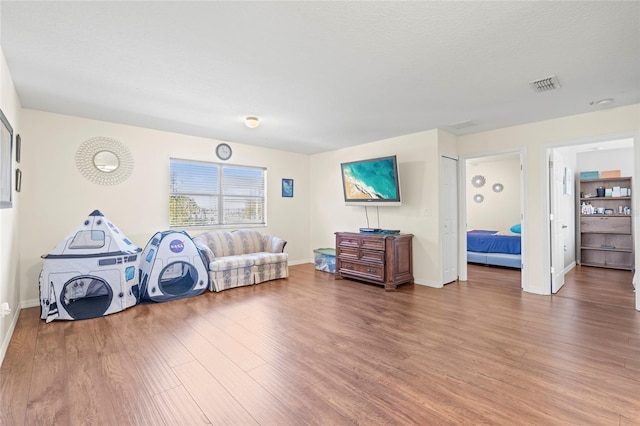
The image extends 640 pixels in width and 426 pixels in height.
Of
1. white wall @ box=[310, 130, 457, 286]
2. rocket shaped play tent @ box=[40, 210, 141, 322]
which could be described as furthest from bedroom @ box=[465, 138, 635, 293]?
rocket shaped play tent @ box=[40, 210, 141, 322]

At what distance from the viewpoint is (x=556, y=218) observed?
175 inches

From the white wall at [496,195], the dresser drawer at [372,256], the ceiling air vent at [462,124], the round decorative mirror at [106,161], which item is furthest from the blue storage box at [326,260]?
the white wall at [496,195]

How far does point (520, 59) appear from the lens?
8.18 feet

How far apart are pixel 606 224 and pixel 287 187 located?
6.41m

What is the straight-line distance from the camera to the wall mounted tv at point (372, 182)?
4.76 meters

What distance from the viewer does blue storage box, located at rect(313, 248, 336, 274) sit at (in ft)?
18.6

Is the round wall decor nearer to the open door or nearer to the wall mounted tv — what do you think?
the wall mounted tv

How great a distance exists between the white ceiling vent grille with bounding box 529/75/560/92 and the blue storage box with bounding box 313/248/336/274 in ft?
12.5

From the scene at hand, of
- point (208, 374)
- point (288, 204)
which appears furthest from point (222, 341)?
point (288, 204)

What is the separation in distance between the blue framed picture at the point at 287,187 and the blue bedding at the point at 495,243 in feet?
12.9

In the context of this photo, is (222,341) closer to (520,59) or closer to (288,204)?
(520,59)

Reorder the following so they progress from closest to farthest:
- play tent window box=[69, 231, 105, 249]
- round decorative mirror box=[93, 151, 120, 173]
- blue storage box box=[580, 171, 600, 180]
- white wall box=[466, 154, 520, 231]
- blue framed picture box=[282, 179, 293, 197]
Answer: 1. play tent window box=[69, 231, 105, 249]
2. round decorative mirror box=[93, 151, 120, 173]
3. blue storage box box=[580, 171, 600, 180]
4. blue framed picture box=[282, 179, 293, 197]
5. white wall box=[466, 154, 520, 231]

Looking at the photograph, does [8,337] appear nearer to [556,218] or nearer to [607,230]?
[556,218]

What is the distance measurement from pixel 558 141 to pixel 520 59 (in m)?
2.25
